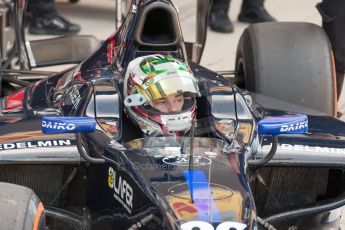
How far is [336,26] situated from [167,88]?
194cm

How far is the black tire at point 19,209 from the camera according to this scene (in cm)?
328

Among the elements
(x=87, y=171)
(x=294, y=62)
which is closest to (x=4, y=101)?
(x=87, y=171)

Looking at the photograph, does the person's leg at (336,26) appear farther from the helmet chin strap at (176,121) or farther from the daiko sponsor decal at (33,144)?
the daiko sponsor decal at (33,144)

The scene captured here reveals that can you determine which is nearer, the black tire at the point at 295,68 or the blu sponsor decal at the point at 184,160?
the blu sponsor decal at the point at 184,160

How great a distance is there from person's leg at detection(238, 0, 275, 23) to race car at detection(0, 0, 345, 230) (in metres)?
3.31

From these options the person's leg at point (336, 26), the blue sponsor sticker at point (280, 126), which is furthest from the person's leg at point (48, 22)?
the blue sponsor sticker at point (280, 126)

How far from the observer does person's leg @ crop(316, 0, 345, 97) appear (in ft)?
18.1

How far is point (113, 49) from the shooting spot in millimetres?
4891

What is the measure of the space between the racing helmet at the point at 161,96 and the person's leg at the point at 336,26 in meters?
1.67

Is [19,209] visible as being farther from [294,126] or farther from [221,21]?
[221,21]

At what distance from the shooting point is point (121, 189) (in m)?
3.67

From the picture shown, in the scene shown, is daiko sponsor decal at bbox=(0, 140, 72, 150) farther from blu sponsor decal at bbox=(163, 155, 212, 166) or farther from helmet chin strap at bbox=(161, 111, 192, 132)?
blu sponsor decal at bbox=(163, 155, 212, 166)

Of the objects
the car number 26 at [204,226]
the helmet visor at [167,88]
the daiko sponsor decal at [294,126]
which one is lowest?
the car number 26 at [204,226]

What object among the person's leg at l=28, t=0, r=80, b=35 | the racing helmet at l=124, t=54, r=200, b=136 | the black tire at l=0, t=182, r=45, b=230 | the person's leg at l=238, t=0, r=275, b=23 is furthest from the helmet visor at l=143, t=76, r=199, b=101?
the person's leg at l=238, t=0, r=275, b=23
